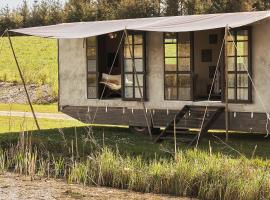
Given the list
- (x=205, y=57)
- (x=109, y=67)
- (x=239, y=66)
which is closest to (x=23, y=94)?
(x=109, y=67)

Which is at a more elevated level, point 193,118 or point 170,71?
point 170,71

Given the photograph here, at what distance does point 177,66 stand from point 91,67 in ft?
8.71

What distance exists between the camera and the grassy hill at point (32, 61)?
31.3 metres

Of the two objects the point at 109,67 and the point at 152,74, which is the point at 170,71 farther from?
the point at 109,67

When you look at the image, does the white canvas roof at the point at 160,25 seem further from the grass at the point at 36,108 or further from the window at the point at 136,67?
the grass at the point at 36,108

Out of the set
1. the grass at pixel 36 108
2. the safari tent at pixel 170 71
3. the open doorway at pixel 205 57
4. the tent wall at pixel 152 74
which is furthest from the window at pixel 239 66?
the grass at pixel 36 108

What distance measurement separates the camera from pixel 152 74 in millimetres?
17000

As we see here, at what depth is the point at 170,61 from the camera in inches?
657

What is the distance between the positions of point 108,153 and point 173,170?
1394 mm

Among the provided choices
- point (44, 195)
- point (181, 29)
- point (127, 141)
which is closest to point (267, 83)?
point (181, 29)

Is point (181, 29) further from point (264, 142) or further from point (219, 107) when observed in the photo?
point (264, 142)

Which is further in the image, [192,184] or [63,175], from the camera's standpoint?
[63,175]

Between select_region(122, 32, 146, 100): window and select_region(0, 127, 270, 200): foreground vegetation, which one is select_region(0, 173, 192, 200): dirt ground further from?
select_region(122, 32, 146, 100): window

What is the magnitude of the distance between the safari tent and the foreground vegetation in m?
1.44
